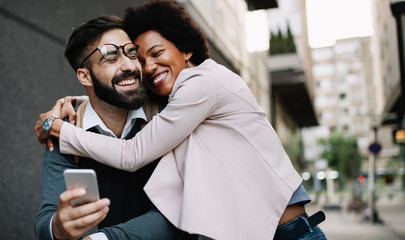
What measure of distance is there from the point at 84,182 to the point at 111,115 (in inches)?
37.6

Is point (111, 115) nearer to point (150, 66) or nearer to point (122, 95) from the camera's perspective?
point (122, 95)

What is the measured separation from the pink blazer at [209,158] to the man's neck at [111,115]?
1.04 feet

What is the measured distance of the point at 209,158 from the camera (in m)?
1.90

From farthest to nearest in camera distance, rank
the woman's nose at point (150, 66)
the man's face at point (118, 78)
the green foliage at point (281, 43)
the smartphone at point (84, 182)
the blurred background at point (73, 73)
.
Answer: the green foliage at point (281, 43) → the blurred background at point (73, 73) → the woman's nose at point (150, 66) → the man's face at point (118, 78) → the smartphone at point (84, 182)

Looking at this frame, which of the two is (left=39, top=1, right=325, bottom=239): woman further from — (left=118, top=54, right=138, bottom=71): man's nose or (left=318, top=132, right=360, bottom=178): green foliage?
(left=318, top=132, right=360, bottom=178): green foliage

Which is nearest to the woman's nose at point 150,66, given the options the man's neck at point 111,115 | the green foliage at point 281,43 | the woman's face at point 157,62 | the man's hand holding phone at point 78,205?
the woman's face at point 157,62

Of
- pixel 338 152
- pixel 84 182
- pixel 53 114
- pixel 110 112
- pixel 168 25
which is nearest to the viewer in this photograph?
pixel 84 182

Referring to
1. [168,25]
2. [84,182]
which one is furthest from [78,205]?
[168,25]

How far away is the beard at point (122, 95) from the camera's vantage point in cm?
219

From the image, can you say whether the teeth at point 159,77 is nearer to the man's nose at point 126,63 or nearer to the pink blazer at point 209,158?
the man's nose at point 126,63

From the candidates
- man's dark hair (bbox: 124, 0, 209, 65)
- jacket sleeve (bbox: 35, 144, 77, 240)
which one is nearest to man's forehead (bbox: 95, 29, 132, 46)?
man's dark hair (bbox: 124, 0, 209, 65)

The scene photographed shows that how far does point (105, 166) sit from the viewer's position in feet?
6.96

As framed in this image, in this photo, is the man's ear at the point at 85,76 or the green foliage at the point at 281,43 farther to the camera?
the green foliage at the point at 281,43

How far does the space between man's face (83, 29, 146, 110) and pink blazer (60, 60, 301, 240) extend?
243mm
